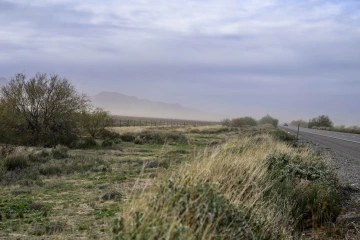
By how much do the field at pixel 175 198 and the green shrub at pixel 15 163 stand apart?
0.04 m

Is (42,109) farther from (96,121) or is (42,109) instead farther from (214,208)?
(214,208)

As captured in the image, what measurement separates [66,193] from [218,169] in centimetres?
641

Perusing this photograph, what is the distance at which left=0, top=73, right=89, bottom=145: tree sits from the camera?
3203 cm

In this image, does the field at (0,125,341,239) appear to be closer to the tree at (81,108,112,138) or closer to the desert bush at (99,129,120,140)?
the tree at (81,108,112,138)

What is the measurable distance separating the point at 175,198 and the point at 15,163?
15.8 metres

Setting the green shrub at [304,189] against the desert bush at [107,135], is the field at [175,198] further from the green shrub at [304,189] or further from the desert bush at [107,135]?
the desert bush at [107,135]

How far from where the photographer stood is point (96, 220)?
9312 millimetres

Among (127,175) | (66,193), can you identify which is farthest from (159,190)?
(127,175)

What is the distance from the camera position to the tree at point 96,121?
38.6 meters

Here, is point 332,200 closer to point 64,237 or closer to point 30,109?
point 64,237

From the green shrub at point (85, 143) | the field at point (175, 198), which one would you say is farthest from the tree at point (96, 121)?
the field at point (175, 198)

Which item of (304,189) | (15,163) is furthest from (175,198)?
(15,163)

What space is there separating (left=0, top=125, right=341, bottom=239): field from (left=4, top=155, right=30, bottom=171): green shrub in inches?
1.7

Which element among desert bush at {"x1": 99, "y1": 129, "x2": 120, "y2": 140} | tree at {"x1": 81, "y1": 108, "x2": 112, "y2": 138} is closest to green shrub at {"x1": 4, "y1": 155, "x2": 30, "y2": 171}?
tree at {"x1": 81, "y1": 108, "x2": 112, "y2": 138}
